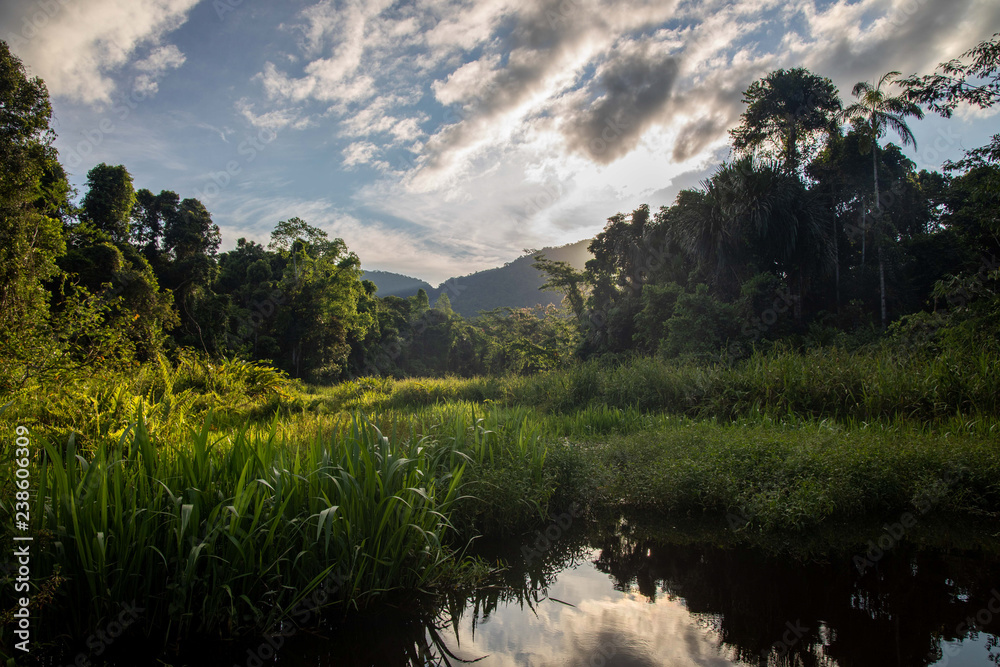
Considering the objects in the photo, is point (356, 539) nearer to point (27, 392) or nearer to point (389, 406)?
point (27, 392)

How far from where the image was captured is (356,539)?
2.66m

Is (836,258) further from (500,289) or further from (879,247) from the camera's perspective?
(500,289)

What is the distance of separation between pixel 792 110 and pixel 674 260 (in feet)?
31.3

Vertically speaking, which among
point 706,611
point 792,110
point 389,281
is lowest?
point 706,611

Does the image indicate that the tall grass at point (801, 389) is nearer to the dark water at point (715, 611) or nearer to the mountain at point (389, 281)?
the dark water at point (715, 611)

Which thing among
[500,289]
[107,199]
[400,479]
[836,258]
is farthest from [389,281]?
[400,479]

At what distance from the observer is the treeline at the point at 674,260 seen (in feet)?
28.1

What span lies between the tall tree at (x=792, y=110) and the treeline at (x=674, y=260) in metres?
0.06

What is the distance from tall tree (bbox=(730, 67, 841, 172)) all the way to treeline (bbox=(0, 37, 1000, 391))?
0.06 meters

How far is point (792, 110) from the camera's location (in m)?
21.1

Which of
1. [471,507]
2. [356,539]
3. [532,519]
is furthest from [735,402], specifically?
[356,539]

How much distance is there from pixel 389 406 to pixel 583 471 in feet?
22.3

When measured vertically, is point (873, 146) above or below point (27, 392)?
above

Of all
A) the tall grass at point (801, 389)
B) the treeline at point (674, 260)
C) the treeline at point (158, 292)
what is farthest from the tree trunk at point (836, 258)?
the treeline at point (158, 292)
